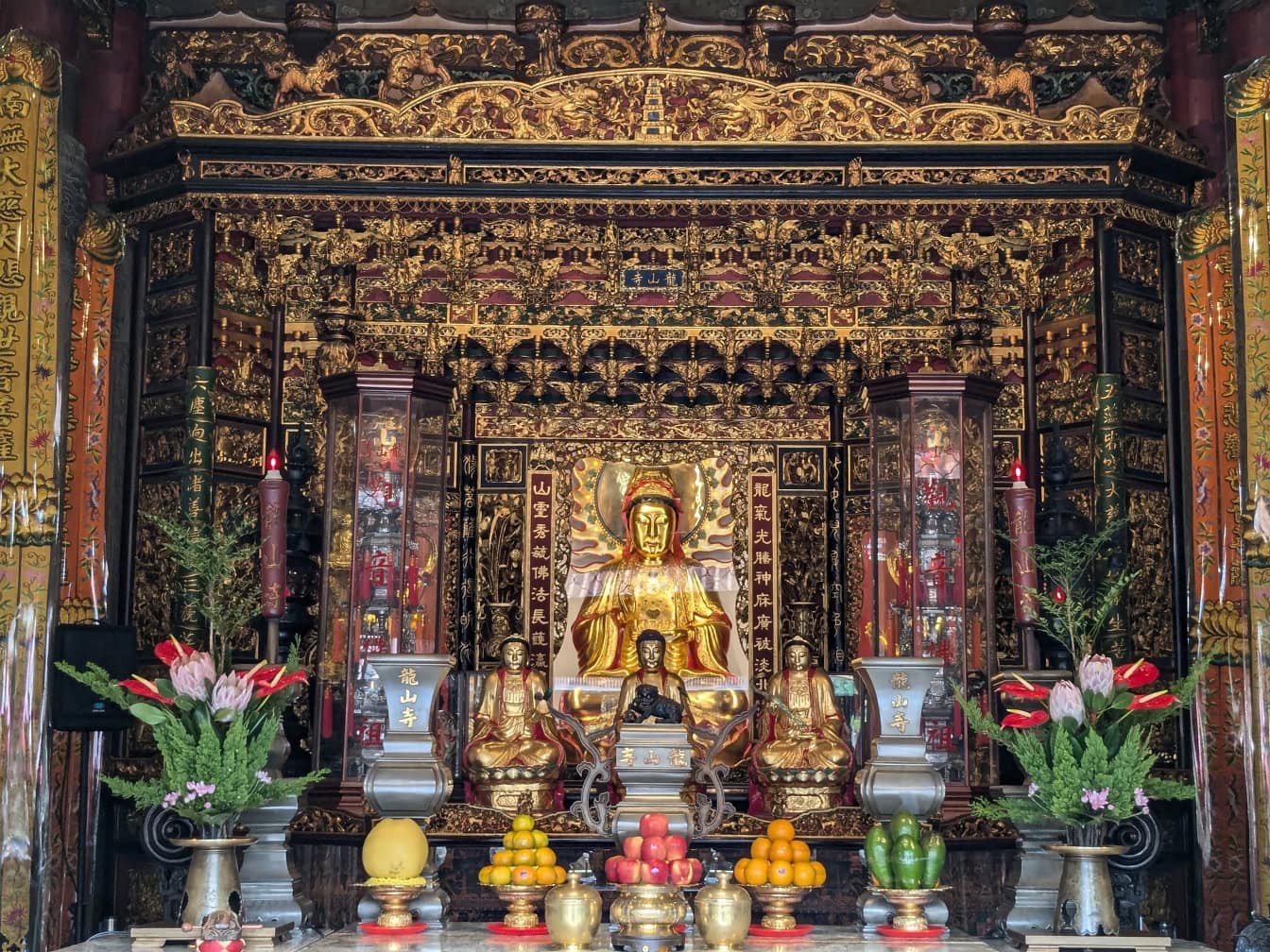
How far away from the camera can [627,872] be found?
446 cm

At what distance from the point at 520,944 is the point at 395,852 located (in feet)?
1.50

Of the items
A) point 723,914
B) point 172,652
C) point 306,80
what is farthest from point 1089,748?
point 306,80

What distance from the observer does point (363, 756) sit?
7.43 m

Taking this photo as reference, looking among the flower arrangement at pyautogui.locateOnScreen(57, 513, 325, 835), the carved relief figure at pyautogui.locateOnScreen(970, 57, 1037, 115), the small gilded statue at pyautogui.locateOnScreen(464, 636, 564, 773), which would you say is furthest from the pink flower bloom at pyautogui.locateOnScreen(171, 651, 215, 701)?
the carved relief figure at pyautogui.locateOnScreen(970, 57, 1037, 115)

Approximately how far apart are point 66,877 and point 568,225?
351 cm

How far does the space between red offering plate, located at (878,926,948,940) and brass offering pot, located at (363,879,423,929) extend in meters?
1.27

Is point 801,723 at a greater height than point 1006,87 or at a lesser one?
lesser

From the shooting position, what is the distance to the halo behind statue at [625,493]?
351 inches

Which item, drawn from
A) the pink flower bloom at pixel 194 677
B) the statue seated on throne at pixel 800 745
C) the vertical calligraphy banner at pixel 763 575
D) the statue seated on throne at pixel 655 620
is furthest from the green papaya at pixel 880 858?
the vertical calligraphy banner at pixel 763 575

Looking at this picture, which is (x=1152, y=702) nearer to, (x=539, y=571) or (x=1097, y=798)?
(x=1097, y=798)

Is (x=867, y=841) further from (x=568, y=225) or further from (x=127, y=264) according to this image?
(x=127, y=264)

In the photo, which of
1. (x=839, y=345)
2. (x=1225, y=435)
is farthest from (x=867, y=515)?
(x=1225, y=435)

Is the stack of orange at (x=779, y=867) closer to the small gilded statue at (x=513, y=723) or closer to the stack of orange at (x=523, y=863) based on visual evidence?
the stack of orange at (x=523, y=863)

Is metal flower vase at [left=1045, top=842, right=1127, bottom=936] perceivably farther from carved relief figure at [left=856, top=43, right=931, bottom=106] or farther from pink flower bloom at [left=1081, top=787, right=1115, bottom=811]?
carved relief figure at [left=856, top=43, right=931, bottom=106]
